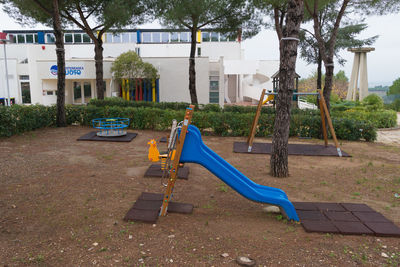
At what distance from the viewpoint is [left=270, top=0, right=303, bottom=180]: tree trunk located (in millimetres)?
5672

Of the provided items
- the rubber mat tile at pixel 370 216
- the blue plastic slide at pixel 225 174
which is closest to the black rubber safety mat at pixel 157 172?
the blue plastic slide at pixel 225 174

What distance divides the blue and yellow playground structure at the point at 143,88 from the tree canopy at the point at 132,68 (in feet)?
1.78

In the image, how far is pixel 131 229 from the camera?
3.72m

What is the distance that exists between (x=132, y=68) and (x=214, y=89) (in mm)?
5764

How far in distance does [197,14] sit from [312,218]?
1150cm

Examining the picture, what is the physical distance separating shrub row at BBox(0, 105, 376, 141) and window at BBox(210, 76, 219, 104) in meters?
10.2

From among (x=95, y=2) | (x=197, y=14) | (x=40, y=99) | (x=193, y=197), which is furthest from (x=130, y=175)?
(x=40, y=99)

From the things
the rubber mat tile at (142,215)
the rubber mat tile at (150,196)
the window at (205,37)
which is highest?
the window at (205,37)

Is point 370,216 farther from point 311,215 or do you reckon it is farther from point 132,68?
point 132,68

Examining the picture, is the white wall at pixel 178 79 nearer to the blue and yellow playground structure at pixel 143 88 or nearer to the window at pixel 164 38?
the blue and yellow playground structure at pixel 143 88

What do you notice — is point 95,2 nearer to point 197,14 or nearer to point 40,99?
point 197,14

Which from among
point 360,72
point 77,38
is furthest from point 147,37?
point 360,72

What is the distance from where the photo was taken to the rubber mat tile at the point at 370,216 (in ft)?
13.3

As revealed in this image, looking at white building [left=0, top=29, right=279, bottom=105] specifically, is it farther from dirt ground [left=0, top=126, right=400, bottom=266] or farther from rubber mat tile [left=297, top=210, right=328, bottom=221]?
rubber mat tile [left=297, top=210, right=328, bottom=221]
